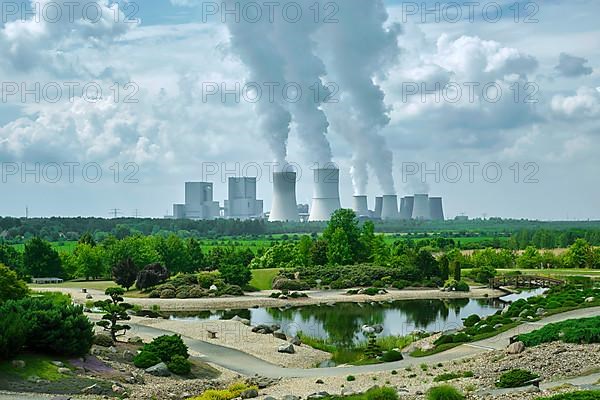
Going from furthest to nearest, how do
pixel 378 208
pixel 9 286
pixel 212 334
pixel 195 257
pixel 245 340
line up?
pixel 378 208, pixel 195 257, pixel 212 334, pixel 245 340, pixel 9 286

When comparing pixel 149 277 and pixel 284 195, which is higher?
pixel 284 195

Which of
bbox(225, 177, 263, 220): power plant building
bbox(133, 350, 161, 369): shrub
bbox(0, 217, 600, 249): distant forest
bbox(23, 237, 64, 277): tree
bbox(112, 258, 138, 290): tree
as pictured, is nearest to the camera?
bbox(133, 350, 161, 369): shrub

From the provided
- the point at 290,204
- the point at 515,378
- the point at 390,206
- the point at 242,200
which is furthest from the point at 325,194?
the point at 515,378

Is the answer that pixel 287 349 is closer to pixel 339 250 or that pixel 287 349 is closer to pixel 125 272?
pixel 125 272

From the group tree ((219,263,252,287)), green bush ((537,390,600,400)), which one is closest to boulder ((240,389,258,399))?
green bush ((537,390,600,400))

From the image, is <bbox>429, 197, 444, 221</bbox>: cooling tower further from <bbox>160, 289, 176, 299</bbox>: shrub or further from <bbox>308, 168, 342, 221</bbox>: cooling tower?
<bbox>160, 289, 176, 299</bbox>: shrub
